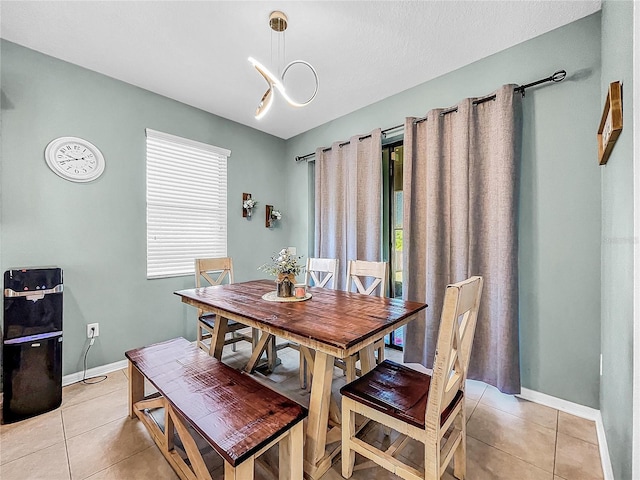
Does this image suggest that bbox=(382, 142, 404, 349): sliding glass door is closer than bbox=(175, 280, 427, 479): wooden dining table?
No

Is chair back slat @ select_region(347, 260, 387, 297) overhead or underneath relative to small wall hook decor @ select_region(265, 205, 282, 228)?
underneath

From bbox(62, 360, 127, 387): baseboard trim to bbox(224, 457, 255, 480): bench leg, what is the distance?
7.16 feet

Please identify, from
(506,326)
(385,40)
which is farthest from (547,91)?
(506,326)

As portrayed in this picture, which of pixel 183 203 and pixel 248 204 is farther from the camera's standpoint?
pixel 248 204

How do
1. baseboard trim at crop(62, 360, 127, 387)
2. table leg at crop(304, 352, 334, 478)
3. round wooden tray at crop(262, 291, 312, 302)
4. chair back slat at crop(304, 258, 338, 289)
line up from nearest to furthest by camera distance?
table leg at crop(304, 352, 334, 478), round wooden tray at crop(262, 291, 312, 302), baseboard trim at crop(62, 360, 127, 387), chair back slat at crop(304, 258, 338, 289)

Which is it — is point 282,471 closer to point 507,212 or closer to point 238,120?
point 507,212

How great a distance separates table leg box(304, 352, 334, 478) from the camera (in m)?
1.38

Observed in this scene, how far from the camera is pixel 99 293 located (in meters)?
2.47

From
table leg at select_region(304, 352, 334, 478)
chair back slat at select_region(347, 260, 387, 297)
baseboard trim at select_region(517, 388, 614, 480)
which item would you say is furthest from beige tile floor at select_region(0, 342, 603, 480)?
chair back slat at select_region(347, 260, 387, 297)

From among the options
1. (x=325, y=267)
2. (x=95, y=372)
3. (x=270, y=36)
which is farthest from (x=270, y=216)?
(x=95, y=372)

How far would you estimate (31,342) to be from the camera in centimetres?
187

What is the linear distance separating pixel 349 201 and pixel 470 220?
1306 mm

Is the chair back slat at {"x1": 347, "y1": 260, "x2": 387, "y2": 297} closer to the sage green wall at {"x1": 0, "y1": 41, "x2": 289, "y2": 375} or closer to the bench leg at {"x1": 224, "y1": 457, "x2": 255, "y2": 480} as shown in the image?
the bench leg at {"x1": 224, "y1": 457, "x2": 255, "y2": 480}

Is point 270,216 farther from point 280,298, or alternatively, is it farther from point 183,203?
point 280,298
